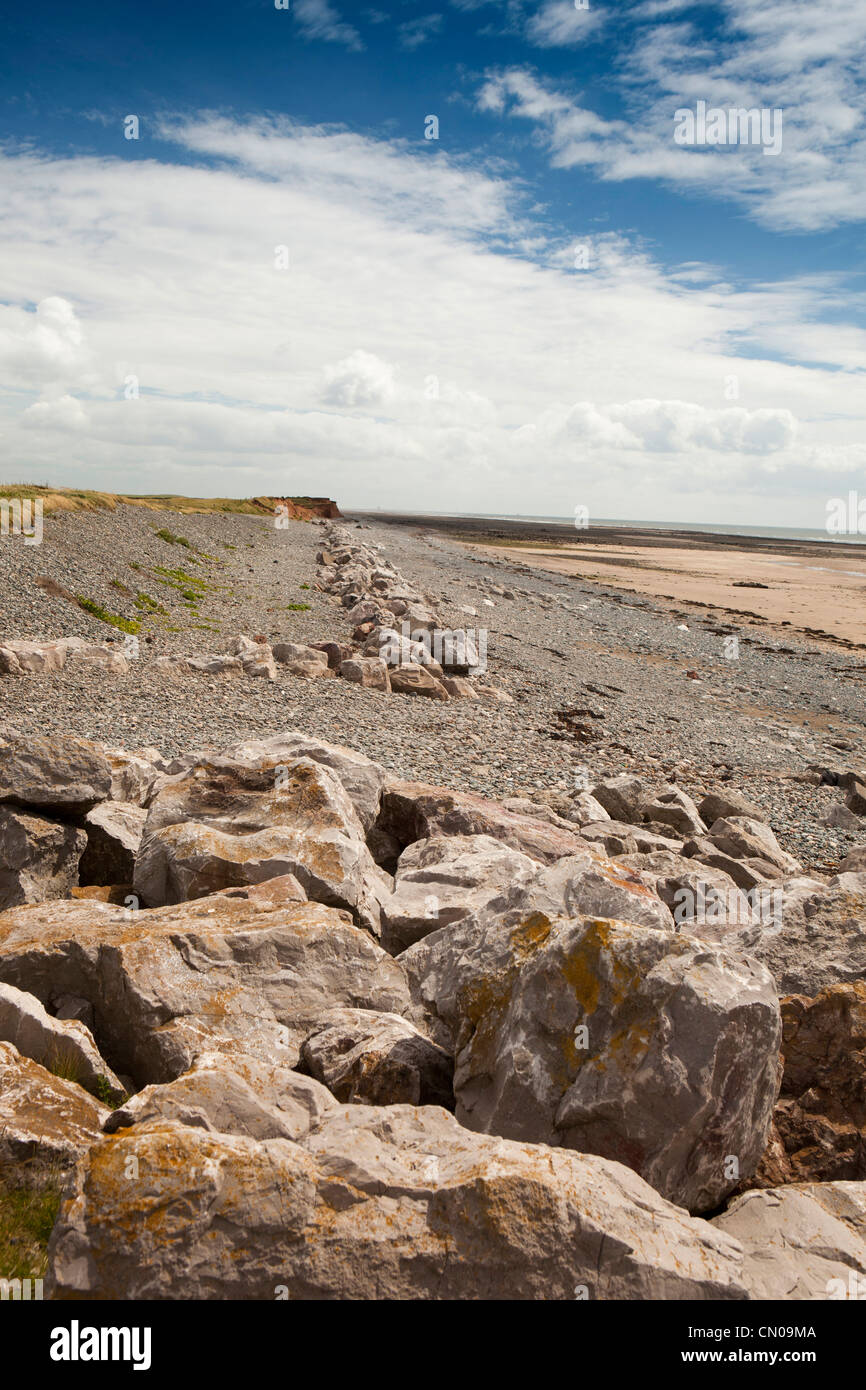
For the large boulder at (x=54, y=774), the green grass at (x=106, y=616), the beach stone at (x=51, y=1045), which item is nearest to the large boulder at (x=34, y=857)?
the large boulder at (x=54, y=774)

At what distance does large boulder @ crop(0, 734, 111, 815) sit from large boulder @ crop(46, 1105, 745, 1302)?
5.40 m

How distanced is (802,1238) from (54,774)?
8.15m

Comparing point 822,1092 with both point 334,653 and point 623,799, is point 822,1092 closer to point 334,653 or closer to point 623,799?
point 623,799

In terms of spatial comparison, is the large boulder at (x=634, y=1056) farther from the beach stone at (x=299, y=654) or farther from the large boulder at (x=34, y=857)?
the beach stone at (x=299, y=654)

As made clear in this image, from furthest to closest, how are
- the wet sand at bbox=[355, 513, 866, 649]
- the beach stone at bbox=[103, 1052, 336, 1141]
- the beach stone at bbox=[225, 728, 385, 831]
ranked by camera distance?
1. the wet sand at bbox=[355, 513, 866, 649]
2. the beach stone at bbox=[225, 728, 385, 831]
3. the beach stone at bbox=[103, 1052, 336, 1141]

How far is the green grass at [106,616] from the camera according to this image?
1036 inches

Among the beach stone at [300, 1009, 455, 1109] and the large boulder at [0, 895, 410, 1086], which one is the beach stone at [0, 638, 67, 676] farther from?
the beach stone at [300, 1009, 455, 1109]

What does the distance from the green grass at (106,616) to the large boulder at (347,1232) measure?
77.0 ft

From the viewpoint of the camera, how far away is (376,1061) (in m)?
5.77

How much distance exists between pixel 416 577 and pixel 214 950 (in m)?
51.0

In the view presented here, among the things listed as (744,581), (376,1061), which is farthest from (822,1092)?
(744,581)

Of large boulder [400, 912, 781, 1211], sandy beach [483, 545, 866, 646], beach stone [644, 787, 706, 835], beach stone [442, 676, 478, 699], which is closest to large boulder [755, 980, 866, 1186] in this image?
large boulder [400, 912, 781, 1211]

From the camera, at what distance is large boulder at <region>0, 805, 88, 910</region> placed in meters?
8.30
